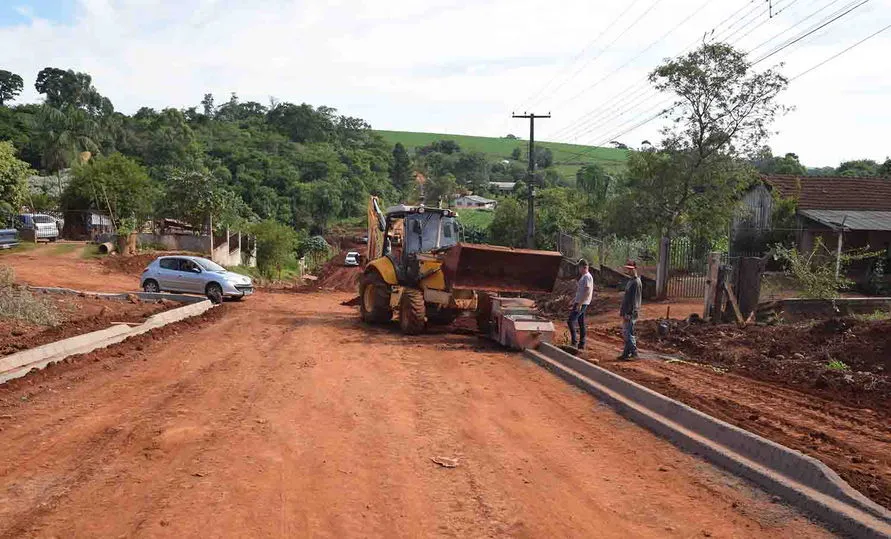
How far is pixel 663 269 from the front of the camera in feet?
78.9

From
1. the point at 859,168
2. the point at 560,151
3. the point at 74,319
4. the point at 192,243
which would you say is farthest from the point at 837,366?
→ the point at 560,151

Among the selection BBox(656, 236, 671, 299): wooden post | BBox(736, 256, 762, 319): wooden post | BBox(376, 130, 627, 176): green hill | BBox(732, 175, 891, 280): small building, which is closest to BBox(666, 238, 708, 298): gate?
BBox(656, 236, 671, 299): wooden post

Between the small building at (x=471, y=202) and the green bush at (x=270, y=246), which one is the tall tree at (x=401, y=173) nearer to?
the small building at (x=471, y=202)

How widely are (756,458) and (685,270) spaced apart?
19.6 m

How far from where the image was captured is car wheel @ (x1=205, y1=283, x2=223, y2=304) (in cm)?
2448

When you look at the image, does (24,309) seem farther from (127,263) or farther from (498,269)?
(127,263)

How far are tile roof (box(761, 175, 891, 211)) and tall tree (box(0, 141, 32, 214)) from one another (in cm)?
3265

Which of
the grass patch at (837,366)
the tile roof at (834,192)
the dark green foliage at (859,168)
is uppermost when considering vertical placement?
the dark green foliage at (859,168)

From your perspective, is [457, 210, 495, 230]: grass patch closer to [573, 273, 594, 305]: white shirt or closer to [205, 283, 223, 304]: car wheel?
[205, 283, 223, 304]: car wheel

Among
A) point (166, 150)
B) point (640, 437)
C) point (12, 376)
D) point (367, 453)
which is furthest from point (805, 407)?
point (166, 150)

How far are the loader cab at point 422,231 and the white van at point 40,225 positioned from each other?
3173cm

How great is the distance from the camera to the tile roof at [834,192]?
32844 millimetres

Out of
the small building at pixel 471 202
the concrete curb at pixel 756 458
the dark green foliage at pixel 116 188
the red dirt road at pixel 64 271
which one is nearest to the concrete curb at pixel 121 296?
the red dirt road at pixel 64 271

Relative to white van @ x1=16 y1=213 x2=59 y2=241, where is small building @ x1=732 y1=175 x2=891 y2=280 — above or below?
above
